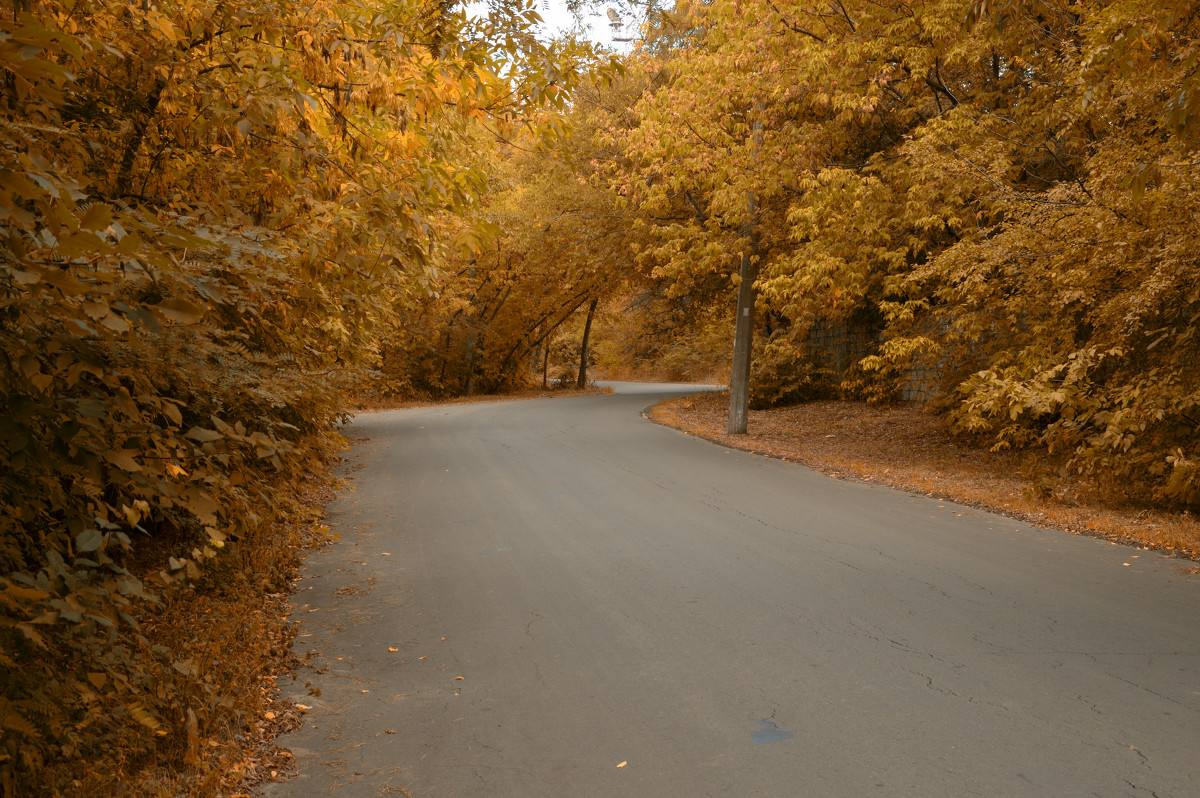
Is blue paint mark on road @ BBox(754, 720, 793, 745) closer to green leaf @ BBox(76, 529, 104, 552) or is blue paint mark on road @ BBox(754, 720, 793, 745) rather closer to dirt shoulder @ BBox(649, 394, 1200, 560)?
green leaf @ BBox(76, 529, 104, 552)

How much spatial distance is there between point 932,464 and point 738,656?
391 inches

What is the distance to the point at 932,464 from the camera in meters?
13.7

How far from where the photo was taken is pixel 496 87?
6.69 metres

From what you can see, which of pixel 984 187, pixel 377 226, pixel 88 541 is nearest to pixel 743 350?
pixel 984 187

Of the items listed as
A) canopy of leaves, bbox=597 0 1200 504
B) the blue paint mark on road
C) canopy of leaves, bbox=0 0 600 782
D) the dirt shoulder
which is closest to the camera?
canopy of leaves, bbox=0 0 600 782

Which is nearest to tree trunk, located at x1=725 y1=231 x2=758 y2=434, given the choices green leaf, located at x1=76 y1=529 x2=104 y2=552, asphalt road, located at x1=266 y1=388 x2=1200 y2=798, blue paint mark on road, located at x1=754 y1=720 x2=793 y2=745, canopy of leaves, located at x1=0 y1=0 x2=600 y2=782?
asphalt road, located at x1=266 y1=388 x2=1200 y2=798

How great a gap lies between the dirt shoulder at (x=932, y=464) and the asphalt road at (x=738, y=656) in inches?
29.8

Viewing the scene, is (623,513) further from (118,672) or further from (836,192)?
(836,192)

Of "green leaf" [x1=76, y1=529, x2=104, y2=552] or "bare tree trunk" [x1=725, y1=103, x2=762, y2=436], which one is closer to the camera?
"green leaf" [x1=76, y1=529, x2=104, y2=552]

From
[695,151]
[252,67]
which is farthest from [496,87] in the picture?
[695,151]

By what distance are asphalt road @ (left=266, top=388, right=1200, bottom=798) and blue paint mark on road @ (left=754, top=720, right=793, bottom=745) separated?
0.05ft

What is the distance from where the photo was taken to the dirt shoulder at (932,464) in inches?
348

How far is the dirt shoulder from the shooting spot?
8.85 m

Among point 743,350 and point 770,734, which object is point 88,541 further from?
point 743,350
